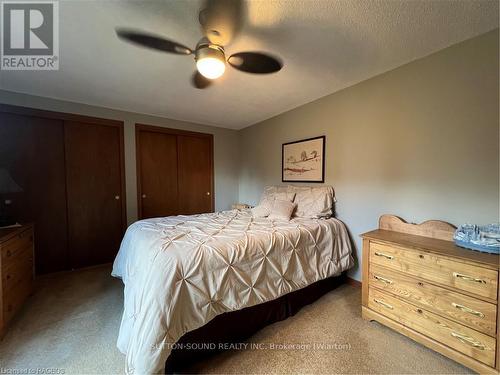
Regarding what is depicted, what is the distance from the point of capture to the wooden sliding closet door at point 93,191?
297 cm

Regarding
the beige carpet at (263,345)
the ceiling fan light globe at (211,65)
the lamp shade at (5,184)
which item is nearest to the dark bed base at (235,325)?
the beige carpet at (263,345)

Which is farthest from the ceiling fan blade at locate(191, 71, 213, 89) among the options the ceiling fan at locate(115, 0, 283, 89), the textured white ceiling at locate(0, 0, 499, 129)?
the ceiling fan at locate(115, 0, 283, 89)

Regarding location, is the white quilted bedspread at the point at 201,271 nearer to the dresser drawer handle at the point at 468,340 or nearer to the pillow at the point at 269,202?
the pillow at the point at 269,202

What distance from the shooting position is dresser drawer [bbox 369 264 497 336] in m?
1.31

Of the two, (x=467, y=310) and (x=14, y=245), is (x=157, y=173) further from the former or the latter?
(x=467, y=310)

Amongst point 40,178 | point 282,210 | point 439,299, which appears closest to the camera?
point 439,299

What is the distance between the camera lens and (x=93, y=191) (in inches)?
122

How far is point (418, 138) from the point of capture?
200 cm

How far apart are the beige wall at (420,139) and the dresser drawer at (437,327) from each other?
76 cm

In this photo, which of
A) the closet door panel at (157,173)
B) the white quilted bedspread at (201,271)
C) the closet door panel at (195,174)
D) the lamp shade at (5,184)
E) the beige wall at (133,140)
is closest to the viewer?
the white quilted bedspread at (201,271)

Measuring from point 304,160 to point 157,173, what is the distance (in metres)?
2.48

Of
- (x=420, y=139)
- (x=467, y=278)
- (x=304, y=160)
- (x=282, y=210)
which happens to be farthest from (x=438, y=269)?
(x=304, y=160)

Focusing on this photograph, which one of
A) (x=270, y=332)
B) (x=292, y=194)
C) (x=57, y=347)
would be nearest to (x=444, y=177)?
(x=292, y=194)

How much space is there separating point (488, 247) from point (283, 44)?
2.11 m
